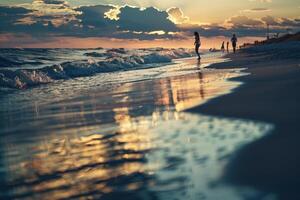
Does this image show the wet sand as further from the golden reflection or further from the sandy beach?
the golden reflection

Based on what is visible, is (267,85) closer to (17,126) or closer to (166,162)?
(17,126)

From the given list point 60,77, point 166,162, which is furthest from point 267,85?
point 60,77

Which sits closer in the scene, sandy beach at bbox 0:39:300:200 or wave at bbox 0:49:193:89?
sandy beach at bbox 0:39:300:200

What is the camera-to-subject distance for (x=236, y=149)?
16.4ft

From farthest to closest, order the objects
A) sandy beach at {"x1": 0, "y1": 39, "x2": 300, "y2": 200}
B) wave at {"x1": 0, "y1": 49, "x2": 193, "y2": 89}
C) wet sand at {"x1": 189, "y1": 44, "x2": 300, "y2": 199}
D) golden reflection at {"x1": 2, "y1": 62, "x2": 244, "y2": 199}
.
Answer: wave at {"x1": 0, "y1": 49, "x2": 193, "y2": 89} < golden reflection at {"x1": 2, "y1": 62, "x2": 244, "y2": 199} < sandy beach at {"x1": 0, "y1": 39, "x2": 300, "y2": 200} < wet sand at {"x1": 189, "y1": 44, "x2": 300, "y2": 199}

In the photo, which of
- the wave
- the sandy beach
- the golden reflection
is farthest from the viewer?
the wave

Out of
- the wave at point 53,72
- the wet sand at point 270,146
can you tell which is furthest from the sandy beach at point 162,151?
the wave at point 53,72

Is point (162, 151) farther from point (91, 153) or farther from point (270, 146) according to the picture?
point (270, 146)

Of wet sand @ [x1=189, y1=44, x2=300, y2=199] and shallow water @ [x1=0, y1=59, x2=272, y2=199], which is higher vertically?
wet sand @ [x1=189, y1=44, x2=300, y2=199]

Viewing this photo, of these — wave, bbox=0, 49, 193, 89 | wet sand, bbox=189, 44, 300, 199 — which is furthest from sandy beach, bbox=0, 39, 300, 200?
wave, bbox=0, 49, 193, 89

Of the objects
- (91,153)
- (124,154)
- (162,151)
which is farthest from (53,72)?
(162,151)

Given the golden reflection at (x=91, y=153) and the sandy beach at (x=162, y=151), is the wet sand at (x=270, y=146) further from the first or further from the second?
the golden reflection at (x=91, y=153)

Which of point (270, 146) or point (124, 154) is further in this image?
point (124, 154)

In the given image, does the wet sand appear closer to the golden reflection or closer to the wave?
the golden reflection
